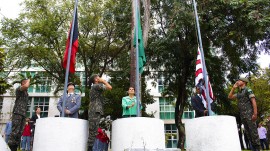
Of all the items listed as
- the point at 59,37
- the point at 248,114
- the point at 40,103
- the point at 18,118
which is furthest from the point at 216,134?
the point at 40,103

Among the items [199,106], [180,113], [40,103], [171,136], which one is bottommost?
[171,136]

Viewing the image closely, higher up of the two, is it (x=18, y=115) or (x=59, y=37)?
(x=59, y=37)

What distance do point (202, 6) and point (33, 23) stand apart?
10973 mm

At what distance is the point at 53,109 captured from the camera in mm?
31953

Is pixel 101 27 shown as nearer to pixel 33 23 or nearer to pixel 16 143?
pixel 33 23

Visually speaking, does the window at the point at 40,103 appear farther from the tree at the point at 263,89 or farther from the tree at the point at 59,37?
the tree at the point at 263,89

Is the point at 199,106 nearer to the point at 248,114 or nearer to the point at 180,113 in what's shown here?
the point at 248,114

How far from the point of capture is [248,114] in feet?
20.2

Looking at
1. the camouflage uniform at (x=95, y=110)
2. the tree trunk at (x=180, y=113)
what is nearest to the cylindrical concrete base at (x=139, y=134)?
the camouflage uniform at (x=95, y=110)

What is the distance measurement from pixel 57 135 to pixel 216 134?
2.54 meters

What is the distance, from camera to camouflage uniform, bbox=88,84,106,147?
5145 mm

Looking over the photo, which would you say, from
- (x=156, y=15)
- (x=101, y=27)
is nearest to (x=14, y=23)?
(x=101, y=27)

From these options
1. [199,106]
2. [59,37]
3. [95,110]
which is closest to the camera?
[95,110]

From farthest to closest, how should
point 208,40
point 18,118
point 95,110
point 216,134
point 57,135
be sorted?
1. point 208,40
2. point 18,118
3. point 95,110
4. point 216,134
5. point 57,135
